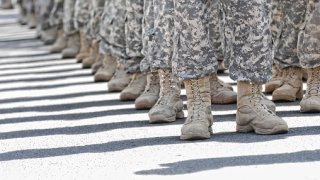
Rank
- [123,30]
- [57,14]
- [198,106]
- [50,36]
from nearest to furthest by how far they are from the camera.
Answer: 1. [198,106]
2. [123,30]
3. [57,14]
4. [50,36]

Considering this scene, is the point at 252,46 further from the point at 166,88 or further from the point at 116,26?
the point at 116,26

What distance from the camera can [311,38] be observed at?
5961 mm

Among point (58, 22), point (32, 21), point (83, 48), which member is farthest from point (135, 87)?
point (32, 21)

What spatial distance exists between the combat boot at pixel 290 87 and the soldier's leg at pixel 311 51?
366 millimetres

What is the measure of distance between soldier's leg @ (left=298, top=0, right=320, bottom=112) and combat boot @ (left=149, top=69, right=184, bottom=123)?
27.5 inches

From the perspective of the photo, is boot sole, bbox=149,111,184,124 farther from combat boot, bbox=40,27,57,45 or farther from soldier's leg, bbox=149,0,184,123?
combat boot, bbox=40,27,57,45

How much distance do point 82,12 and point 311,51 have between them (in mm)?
3964

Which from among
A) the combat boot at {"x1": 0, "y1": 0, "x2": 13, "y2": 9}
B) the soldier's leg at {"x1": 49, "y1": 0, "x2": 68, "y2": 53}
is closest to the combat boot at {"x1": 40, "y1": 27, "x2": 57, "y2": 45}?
the soldier's leg at {"x1": 49, "y1": 0, "x2": 68, "y2": 53}

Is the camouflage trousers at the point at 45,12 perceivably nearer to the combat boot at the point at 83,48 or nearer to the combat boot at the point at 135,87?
the combat boot at the point at 83,48

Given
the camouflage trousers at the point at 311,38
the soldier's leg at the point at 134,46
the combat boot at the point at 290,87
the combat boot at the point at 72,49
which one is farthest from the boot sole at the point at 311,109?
the combat boot at the point at 72,49

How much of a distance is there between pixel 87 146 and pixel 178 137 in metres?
0.45

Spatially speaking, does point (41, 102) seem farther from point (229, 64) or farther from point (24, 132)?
point (229, 64)

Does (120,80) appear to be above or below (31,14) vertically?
above

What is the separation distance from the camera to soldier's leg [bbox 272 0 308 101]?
6305 millimetres
